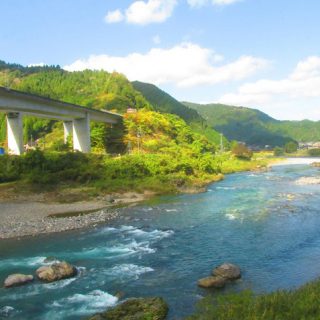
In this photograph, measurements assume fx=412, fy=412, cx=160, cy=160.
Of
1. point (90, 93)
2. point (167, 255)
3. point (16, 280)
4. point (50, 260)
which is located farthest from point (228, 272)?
point (90, 93)

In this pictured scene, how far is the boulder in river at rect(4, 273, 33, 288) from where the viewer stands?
789 inches

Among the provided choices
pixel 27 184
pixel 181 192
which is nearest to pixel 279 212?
pixel 181 192

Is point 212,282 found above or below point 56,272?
below

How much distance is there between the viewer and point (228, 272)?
2052cm

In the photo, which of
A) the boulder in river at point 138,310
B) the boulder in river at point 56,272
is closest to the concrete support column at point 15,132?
the boulder in river at point 56,272

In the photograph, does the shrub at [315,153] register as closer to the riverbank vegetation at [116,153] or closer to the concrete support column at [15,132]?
the riverbank vegetation at [116,153]

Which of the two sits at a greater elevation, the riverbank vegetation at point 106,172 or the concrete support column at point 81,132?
the concrete support column at point 81,132

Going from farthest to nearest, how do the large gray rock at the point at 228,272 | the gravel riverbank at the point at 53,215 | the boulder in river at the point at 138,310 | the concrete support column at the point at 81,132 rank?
1. the concrete support column at the point at 81,132
2. the gravel riverbank at the point at 53,215
3. the large gray rock at the point at 228,272
4. the boulder in river at the point at 138,310

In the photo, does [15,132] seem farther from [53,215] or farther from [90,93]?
[90,93]

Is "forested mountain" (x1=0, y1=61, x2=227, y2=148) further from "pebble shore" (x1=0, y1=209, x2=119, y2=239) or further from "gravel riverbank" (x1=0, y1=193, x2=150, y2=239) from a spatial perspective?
"pebble shore" (x1=0, y1=209, x2=119, y2=239)

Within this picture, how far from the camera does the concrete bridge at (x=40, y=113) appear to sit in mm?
52406

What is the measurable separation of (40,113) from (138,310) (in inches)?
2067

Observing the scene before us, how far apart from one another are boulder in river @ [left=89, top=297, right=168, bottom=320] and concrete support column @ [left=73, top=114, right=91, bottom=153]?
61649 mm

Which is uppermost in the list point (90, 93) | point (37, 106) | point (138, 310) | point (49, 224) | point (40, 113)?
point (90, 93)
